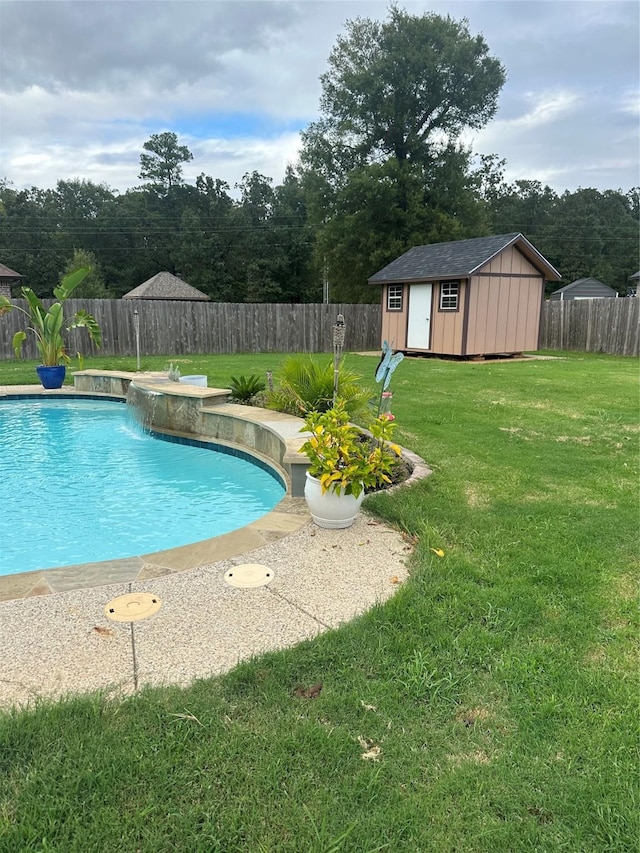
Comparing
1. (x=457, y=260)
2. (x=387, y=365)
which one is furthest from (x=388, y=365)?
(x=457, y=260)

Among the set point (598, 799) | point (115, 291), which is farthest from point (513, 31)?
point (115, 291)

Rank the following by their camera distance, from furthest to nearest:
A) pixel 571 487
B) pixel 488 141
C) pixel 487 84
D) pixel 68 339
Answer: pixel 488 141 < pixel 487 84 < pixel 68 339 < pixel 571 487

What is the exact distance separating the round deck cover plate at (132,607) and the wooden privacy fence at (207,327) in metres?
13.6

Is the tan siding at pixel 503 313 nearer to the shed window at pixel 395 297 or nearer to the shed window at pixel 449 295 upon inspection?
the shed window at pixel 449 295

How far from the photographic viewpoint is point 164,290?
24.3 meters

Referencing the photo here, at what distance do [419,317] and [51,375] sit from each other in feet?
34.9

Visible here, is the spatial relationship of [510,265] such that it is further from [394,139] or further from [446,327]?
[394,139]

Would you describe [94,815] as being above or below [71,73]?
below

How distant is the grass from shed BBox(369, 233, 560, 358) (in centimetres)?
1256

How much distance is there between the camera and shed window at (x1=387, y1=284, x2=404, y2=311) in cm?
1717

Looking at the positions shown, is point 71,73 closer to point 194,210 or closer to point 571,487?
point 571,487

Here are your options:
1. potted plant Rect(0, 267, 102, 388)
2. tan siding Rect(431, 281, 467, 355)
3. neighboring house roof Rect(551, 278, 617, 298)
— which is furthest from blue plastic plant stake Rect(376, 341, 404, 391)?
neighboring house roof Rect(551, 278, 617, 298)

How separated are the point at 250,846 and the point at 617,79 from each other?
1039 centimetres

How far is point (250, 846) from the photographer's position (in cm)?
138
